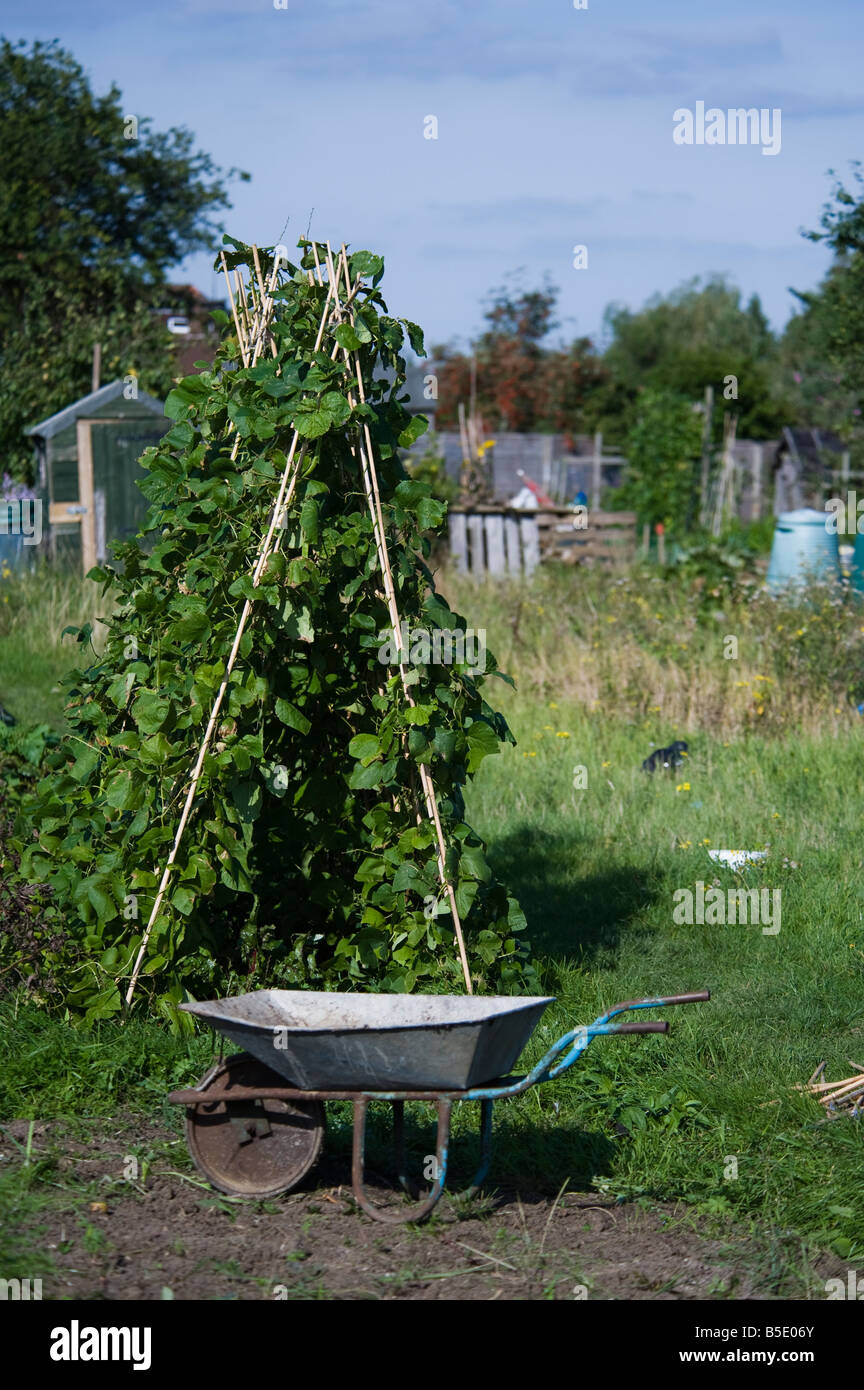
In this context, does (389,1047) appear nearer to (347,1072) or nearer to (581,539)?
(347,1072)

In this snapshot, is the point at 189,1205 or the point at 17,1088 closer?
Answer: the point at 189,1205

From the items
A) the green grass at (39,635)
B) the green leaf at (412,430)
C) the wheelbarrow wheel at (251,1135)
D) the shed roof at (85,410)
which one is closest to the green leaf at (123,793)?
the wheelbarrow wheel at (251,1135)

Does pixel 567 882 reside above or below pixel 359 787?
below

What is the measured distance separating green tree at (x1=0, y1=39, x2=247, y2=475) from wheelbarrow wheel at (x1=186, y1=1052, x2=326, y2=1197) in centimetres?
1717

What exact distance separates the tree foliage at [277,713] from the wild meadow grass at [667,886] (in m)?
0.46

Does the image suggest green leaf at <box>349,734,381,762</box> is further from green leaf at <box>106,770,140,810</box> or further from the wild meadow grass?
the wild meadow grass

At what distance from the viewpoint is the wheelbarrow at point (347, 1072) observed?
3322 millimetres

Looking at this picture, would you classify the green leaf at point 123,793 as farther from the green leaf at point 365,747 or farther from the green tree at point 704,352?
the green tree at point 704,352

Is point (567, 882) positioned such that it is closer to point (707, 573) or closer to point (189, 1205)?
point (189, 1205)

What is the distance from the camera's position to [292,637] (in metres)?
4.24

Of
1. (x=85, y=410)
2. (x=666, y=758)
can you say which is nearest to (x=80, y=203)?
(x=85, y=410)

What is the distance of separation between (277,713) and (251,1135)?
1.31m
